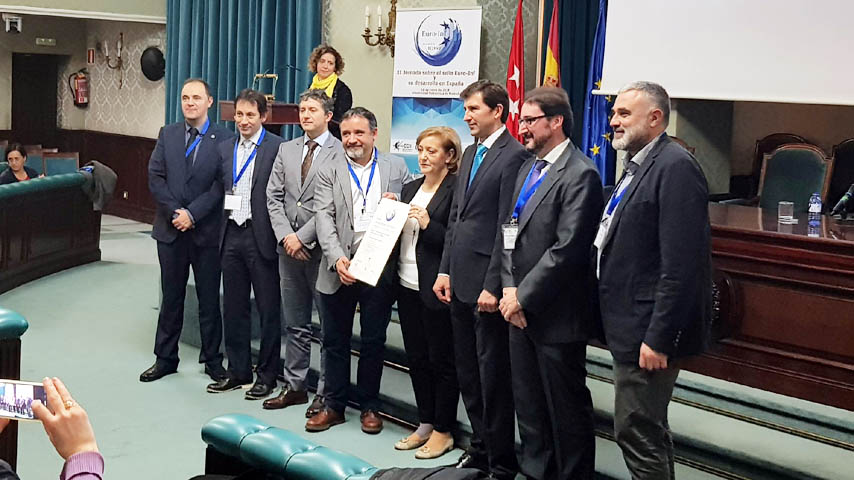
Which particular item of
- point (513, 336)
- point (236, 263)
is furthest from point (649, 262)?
point (236, 263)

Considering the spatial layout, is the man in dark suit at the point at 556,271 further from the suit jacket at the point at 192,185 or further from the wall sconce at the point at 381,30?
the wall sconce at the point at 381,30

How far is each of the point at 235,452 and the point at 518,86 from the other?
551 centimetres

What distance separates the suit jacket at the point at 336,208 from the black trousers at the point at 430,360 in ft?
1.22

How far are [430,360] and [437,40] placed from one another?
13.0 ft

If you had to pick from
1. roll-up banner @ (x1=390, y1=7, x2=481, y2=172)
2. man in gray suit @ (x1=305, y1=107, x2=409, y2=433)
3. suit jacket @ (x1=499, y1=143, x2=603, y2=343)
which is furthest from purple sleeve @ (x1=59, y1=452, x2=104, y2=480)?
roll-up banner @ (x1=390, y1=7, x2=481, y2=172)

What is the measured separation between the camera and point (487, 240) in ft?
13.2

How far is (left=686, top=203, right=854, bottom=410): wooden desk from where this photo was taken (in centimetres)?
440

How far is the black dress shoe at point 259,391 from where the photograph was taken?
17.4ft

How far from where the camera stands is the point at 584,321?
3.63 metres

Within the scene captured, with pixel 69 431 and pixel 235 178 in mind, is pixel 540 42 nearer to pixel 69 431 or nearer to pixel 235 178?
pixel 235 178

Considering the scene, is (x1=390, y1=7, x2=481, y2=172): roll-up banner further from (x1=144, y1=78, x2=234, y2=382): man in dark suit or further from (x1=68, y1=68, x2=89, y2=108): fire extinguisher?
(x1=68, y1=68, x2=89, y2=108): fire extinguisher

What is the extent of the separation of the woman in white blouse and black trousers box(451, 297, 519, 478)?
21 centimetres

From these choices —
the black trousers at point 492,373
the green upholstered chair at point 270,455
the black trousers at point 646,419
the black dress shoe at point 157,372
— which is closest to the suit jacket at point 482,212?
the black trousers at point 492,373

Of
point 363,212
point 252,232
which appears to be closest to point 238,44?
point 252,232
